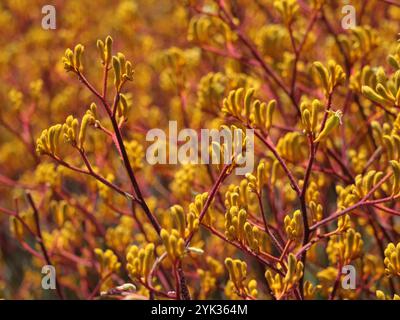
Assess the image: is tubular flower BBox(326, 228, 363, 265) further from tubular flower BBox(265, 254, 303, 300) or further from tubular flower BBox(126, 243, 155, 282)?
tubular flower BBox(126, 243, 155, 282)

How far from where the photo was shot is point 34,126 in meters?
3.07

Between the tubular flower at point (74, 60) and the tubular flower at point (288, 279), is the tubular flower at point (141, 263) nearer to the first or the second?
the tubular flower at point (288, 279)

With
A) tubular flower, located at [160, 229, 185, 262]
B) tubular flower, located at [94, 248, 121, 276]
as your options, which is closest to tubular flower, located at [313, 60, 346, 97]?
tubular flower, located at [160, 229, 185, 262]

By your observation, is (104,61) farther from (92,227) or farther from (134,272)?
(92,227)

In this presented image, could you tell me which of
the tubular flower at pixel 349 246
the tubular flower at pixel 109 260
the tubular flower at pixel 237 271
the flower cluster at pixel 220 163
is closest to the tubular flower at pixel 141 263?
the flower cluster at pixel 220 163

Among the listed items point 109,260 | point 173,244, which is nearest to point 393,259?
point 173,244

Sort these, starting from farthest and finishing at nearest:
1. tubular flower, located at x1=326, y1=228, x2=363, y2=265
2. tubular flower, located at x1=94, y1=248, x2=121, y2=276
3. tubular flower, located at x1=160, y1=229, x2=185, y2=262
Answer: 1. tubular flower, located at x1=94, y1=248, x2=121, y2=276
2. tubular flower, located at x1=326, y1=228, x2=363, y2=265
3. tubular flower, located at x1=160, y1=229, x2=185, y2=262

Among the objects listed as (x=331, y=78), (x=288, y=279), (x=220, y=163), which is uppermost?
(x=331, y=78)

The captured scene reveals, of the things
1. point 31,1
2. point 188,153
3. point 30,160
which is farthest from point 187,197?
point 31,1

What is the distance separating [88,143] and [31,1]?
145cm

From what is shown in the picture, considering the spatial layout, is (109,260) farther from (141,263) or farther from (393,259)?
(393,259)

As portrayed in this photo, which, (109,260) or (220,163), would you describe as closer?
(220,163)

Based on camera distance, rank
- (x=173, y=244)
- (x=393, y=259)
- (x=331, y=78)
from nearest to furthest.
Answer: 1. (x=173, y=244)
2. (x=393, y=259)
3. (x=331, y=78)

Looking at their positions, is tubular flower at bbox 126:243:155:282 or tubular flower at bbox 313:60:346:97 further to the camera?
tubular flower at bbox 313:60:346:97
